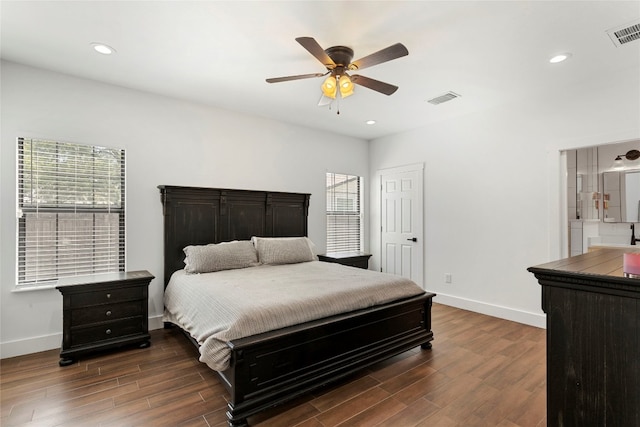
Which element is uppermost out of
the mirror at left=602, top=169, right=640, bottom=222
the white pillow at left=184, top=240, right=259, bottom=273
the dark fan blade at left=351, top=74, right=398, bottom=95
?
the dark fan blade at left=351, top=74, right=398, bottom=95

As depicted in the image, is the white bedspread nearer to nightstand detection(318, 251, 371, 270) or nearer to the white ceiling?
nightstand detection(318, 251, 371, 270)

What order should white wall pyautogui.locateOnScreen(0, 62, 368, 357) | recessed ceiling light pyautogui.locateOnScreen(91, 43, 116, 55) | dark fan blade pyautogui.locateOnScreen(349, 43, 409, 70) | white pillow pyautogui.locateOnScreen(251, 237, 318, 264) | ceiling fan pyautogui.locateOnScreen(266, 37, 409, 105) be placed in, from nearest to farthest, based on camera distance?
dark fan blade pyautogui.locateOnScreen(349, 43, 409, 70), ceiling fan pyautogui.locateOnScreen(266, 37, 409, 105), recessed ceiling light pyautogui.locateOnScreen(91, 43, 116, 55), white wall pyautogui.locateOnScreen(0, 62, 368, 357), white pillow pyautogui.locateOnScreen(251, 237, 318, 264)

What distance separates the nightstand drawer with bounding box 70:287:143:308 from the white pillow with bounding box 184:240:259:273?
56 centimetres

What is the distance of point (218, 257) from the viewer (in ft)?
11.6

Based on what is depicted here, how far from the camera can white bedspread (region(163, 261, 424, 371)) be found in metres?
2.09

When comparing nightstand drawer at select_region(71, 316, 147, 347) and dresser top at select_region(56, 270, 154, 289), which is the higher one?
dresser top at select_region(56, 270, 154, 289)

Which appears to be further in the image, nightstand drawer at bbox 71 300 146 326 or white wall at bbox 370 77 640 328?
white wall at bbox 370 77 640 328

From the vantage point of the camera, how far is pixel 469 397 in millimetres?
2283

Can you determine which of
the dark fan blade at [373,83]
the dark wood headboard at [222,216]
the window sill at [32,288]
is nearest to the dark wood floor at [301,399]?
the window sill at [32,288]

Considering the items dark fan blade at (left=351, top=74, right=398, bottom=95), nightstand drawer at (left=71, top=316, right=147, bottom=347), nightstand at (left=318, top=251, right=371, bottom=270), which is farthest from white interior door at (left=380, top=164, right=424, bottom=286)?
nightstand drawer at (left=71, top=316, right=147, bottom=347)

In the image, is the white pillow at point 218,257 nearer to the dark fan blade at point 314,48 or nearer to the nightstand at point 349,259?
the nightstand at point 349,259

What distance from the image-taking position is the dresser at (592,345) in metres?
1.12

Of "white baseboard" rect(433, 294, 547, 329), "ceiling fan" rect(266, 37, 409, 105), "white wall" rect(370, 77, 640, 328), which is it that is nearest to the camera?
"ceiling fan" rect(266, 37, 409, 105)

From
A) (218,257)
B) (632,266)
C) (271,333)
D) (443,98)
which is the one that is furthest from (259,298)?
(443,98)
